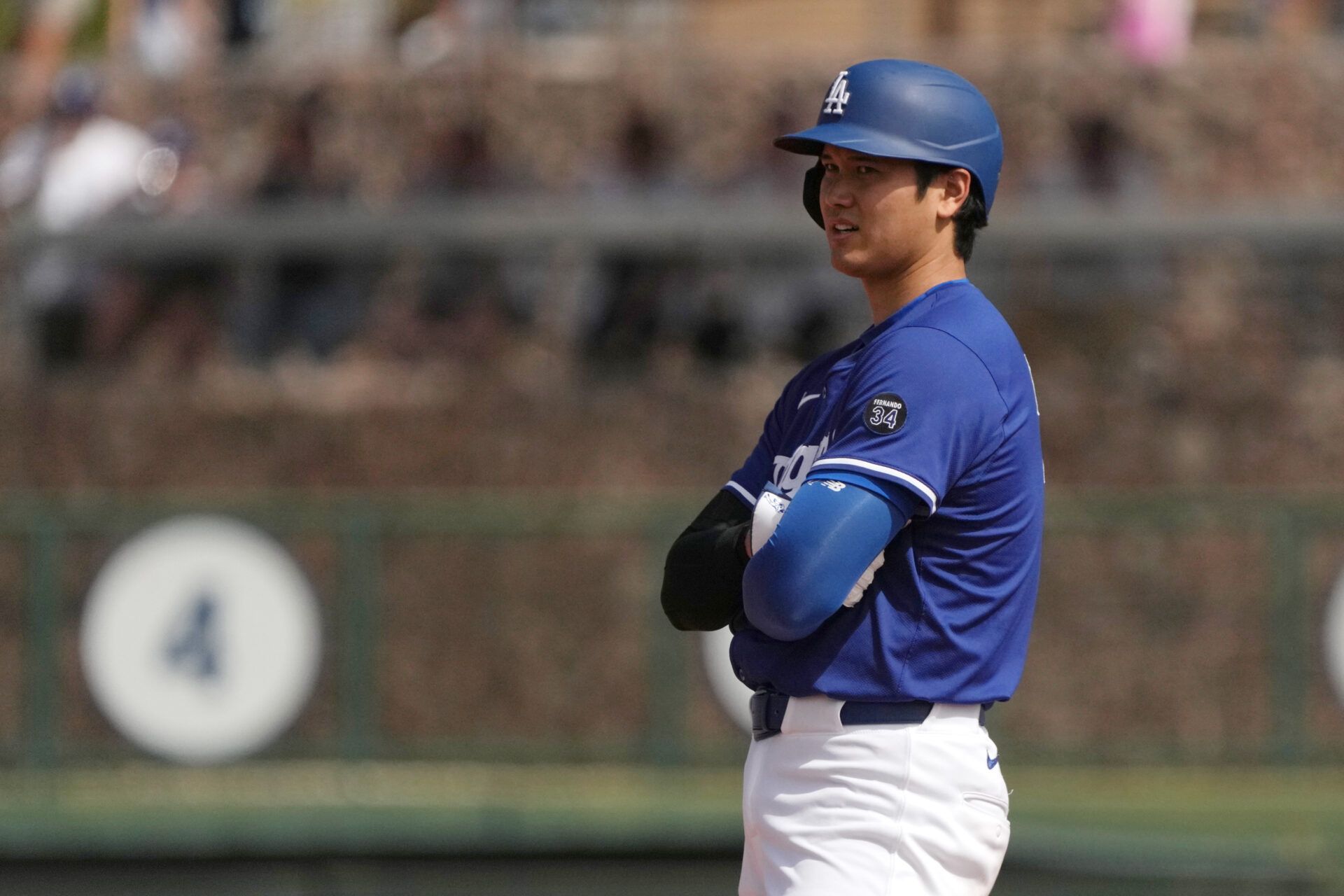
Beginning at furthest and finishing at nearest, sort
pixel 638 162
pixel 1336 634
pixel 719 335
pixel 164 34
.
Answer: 1. pixel 164 34
2. pixel 638 162
3. pixel 719 335
4. pixel 1336 634

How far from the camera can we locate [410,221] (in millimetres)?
11227

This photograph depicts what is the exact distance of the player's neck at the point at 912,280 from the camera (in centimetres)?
345

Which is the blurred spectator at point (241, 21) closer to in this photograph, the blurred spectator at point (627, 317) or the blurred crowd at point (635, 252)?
the blurred crowd at point (635, 252)

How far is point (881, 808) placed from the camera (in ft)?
10.7

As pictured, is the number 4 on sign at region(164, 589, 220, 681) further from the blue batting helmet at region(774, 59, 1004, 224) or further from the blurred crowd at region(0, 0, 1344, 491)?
the blue batting helmet at region(774, 59, 1004, 224)

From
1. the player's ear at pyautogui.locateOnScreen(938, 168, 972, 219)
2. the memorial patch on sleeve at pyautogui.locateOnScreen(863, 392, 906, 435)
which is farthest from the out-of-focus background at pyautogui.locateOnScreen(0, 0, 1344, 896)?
the memorial patch on sleeve at pyautogui.locateOnScreen(863, 392, 906, 435)

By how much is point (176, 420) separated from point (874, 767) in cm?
880

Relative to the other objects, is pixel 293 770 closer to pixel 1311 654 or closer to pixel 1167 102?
pixel 1311 654

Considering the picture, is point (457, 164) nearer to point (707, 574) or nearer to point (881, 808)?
point (707, 574)

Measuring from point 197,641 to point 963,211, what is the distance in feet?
25.5

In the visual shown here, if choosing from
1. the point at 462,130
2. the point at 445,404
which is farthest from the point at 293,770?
the point at 462,130

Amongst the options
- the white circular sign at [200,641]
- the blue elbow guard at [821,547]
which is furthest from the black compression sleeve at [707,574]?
the white circular sign at [200,641]

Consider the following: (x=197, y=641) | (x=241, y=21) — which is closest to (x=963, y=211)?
(x=197, y=641)

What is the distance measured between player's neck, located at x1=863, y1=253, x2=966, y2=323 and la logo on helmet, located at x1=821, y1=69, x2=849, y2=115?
0.28 m
